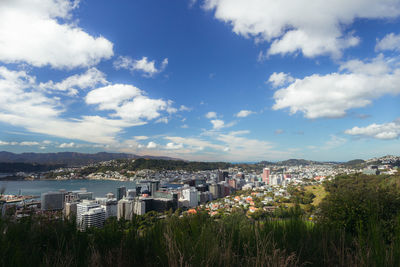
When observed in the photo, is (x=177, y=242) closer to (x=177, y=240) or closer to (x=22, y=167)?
(x=177, y=240)

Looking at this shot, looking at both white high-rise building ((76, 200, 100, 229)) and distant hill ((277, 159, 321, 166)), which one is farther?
distant hill ((277, 159, 321, 166))

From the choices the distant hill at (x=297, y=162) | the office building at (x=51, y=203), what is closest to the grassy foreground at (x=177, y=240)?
the office building at (x=51, y=203)

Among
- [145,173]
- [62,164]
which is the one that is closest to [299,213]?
[145,173]

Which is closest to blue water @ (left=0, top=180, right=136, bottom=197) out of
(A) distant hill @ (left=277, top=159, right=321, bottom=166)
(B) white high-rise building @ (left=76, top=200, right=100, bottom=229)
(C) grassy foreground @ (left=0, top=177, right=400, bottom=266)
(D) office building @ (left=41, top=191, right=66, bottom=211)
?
(D) office building @ (left=41, top=191, right=66, bottom=211)

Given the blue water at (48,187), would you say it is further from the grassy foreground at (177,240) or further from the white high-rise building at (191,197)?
the grassy foreground at (177,240)

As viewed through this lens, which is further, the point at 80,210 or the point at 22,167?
the point at 22,167

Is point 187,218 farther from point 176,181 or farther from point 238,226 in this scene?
point 176,181

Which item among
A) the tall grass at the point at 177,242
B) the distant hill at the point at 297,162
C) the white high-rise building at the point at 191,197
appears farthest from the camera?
the distant hill at the point at 297,162

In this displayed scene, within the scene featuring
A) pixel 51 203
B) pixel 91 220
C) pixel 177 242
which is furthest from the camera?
pixel 91 220

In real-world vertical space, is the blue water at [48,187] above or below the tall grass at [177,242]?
below

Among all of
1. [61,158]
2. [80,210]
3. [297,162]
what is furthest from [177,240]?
[297,162]

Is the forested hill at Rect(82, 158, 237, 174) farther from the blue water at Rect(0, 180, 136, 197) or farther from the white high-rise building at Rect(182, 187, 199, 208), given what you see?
the white high-rise building at Rect(182, 187, 199, 208)
